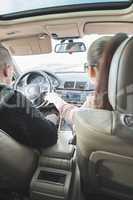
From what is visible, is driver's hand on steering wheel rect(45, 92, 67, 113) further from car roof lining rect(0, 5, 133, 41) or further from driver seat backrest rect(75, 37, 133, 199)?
driver seat backrest rect(75, 37, 133, 199)

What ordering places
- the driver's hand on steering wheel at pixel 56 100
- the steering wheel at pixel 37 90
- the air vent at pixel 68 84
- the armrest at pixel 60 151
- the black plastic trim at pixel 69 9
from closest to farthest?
the armrest at pixel 60 151, the black plastic trim at pixel 69 9, the driver's hand on steering wheel at pixel 56 100, the steering wheel at pixel 37 90, the air vent at pixel 68 84

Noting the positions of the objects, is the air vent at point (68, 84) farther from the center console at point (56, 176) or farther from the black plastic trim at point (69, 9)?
the center console at point (56, 176)

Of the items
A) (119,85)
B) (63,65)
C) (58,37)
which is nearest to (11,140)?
(119,85)

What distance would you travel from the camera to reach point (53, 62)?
13.9 ft

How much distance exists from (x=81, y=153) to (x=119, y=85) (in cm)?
42

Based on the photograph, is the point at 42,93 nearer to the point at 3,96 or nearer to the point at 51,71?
the point at 51,71

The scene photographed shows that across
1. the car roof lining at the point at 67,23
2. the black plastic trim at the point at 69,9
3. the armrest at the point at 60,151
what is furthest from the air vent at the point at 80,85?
the armrest at the point at 60,151

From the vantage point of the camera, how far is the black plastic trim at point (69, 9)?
2.80 meters

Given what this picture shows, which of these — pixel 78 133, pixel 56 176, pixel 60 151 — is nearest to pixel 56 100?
pixel 60 151

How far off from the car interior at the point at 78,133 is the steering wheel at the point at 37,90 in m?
0.01

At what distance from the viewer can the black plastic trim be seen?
2.80 metres

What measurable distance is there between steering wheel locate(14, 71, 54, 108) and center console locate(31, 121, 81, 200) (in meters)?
1.39

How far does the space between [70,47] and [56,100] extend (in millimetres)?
682

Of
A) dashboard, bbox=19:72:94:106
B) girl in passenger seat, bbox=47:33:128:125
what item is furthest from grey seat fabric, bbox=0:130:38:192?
A: dashboard, bbox=19:72:94:106
